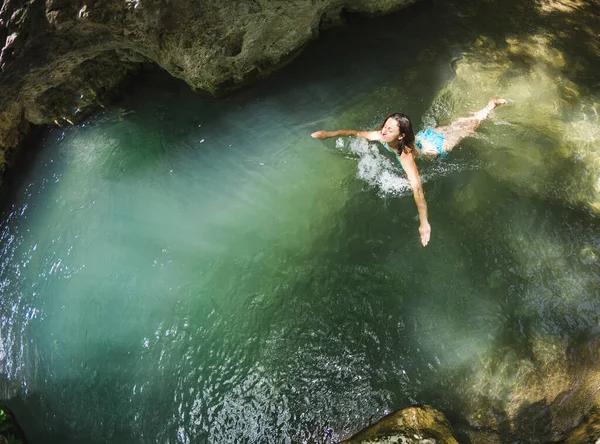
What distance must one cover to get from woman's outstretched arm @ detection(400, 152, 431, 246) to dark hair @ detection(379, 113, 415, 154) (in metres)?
0.08

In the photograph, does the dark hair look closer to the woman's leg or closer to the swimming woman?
the swimming woman

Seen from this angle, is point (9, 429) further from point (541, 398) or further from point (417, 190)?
point (541, 398)

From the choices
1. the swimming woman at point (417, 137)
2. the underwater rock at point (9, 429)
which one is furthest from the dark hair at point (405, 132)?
the underwater rock at point (9, 429)

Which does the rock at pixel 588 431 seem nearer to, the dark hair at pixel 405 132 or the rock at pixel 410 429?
the rock at pixel 410 429

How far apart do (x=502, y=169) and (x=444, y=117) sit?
113 cm

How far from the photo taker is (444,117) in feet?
17.8

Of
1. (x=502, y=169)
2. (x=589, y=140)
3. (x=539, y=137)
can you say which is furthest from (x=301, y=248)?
(x=589, y=140)

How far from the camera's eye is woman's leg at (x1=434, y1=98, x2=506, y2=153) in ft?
16.6

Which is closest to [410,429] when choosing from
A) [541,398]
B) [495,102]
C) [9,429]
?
[541,398]

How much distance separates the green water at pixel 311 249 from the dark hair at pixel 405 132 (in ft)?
1.56

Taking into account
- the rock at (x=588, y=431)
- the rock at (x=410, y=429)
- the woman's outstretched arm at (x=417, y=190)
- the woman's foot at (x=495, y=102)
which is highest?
the woman's outstretched arm at (x=417, y=190)

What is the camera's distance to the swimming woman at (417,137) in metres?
4.34

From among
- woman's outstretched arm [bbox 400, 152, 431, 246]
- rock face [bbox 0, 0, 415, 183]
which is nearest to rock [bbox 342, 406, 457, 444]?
woman's outstretched arm [bbox 400, 152, 431, 246]

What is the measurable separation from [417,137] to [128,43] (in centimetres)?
417
